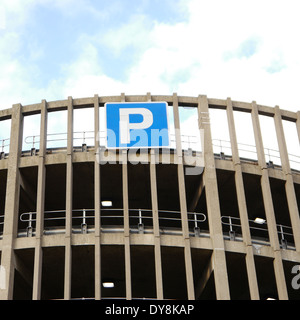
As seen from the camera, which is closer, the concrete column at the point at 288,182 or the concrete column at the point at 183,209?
the concrete column at the point at 183,209

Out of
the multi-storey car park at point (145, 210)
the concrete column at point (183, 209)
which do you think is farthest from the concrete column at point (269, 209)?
the concrete column at point (183, 209)

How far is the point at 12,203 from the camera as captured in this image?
2916 cm

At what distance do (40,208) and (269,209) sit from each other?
1087 cm

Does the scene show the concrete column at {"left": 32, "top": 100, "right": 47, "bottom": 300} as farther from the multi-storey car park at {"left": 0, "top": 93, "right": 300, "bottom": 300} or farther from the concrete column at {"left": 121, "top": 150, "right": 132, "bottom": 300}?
the concrete column at {"left": 121, "top": 150, "right": 132, "bottom": 300}

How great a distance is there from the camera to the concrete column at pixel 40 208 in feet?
89.4

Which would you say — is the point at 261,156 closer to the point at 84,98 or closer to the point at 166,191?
the point at 166,191

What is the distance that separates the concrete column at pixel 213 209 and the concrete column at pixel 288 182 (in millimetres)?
3891

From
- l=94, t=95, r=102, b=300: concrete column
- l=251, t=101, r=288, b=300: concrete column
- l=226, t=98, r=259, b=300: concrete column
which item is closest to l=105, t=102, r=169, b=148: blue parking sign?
l=94, t=95, r=102, b=300: concrete column

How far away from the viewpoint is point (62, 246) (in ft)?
92.4

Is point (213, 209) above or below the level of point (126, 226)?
above

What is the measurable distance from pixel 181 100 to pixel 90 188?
21.5 feet

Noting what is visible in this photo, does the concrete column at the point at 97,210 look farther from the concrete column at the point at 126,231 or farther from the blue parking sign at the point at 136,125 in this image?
the concrete column at the point at 126,231

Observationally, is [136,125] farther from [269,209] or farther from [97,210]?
[269,209]

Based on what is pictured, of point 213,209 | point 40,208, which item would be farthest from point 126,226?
point 213,209
